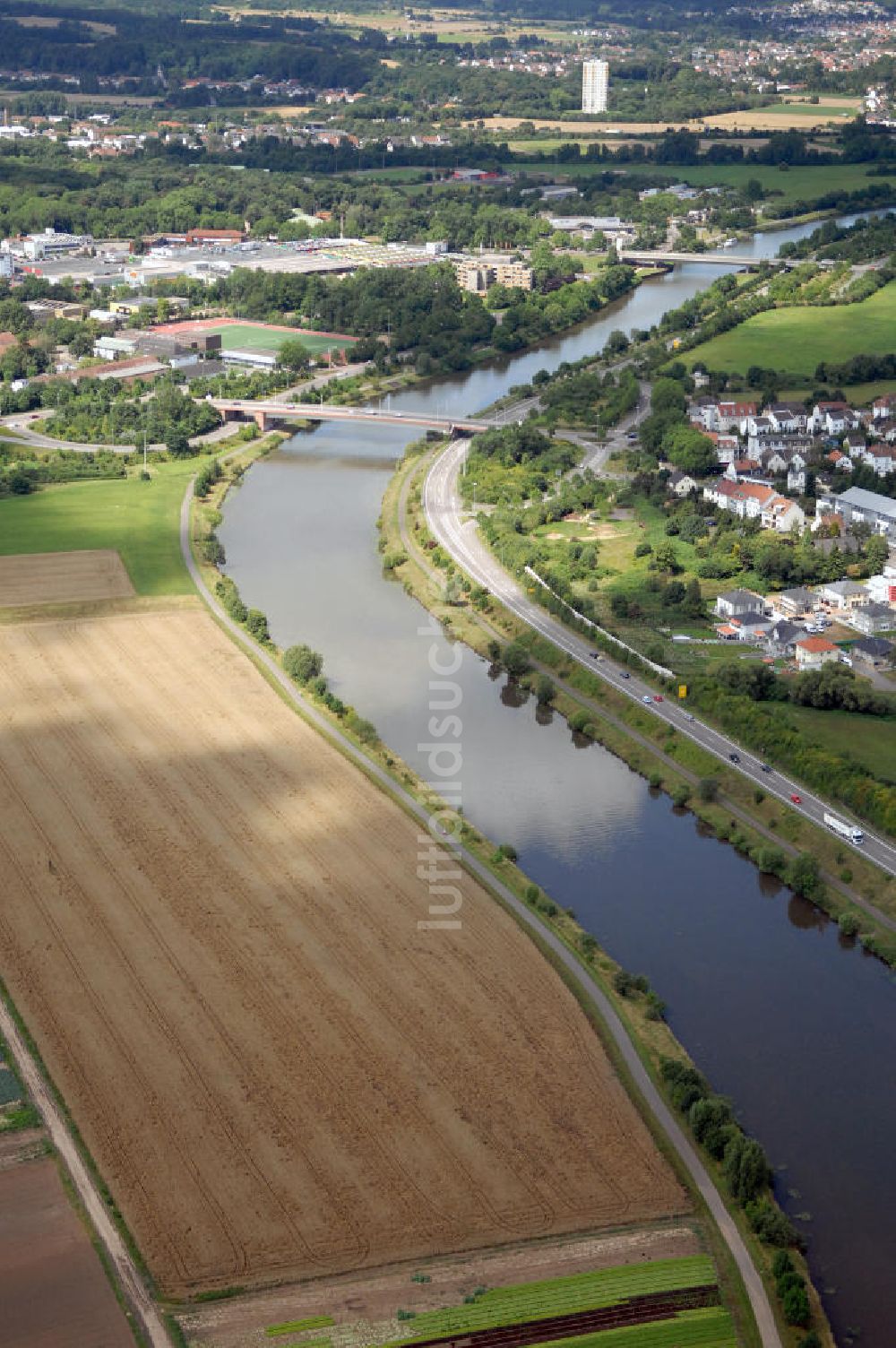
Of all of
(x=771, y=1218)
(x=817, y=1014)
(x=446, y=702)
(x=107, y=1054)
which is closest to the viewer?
(x=771, y=1218)

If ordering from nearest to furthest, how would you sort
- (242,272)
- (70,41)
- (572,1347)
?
(572,1347) < (242,272) < (70,41)

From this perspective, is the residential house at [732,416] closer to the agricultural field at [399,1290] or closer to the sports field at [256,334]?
the sports field at [256,334]

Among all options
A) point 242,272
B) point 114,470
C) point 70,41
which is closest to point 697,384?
point 114,470

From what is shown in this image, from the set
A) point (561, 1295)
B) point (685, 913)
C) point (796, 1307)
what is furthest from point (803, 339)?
point (561, 1295)

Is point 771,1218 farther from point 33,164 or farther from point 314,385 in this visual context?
point 33,164

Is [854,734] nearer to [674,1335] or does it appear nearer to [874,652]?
[874,652]

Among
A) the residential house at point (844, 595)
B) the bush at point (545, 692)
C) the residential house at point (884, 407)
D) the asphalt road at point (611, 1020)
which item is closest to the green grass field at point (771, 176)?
→ the residential house at point (884, 407)
